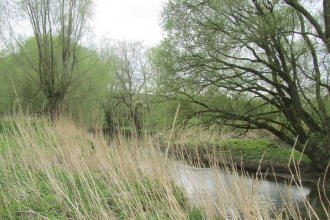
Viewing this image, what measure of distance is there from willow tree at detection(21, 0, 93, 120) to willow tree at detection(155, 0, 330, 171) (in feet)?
15.8

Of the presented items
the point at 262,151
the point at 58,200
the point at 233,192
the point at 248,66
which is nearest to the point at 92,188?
the point at 58,200

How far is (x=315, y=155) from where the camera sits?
11180 mm

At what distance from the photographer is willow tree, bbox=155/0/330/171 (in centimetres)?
1017

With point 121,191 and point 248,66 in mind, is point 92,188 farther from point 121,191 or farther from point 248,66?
point 248,66

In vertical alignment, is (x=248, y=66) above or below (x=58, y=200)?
above

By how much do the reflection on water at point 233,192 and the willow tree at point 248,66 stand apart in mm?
2413

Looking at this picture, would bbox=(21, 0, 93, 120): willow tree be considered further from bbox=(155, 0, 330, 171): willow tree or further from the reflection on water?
the reflection on water

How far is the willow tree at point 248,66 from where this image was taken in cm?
1017

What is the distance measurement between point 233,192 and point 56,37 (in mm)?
14191

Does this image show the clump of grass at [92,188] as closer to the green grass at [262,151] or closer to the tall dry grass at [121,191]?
the tall dry grass at [121,191]

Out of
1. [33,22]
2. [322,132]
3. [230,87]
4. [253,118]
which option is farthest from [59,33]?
[322,132]

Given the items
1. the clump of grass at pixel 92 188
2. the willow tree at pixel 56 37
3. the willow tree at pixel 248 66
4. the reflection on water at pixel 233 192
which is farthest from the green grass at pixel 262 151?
the clump of grass at pixel 92 188

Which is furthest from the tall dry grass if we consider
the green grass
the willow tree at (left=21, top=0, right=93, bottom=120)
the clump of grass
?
the green grass

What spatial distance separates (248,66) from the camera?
39.2 feet
